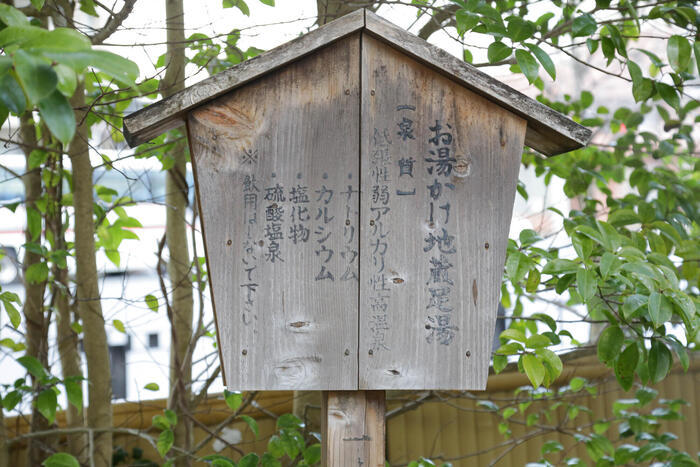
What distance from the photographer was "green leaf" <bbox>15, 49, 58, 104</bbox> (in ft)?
2.66

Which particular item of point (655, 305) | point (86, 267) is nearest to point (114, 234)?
point (86, 267)

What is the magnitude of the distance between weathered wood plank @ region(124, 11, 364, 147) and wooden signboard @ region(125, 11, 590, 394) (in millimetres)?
10

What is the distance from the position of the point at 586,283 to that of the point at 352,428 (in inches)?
22.8

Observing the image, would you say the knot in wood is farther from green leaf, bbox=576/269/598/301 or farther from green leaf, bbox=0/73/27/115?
green leaf, bbox=0/73/27/115

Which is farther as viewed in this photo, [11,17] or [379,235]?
[379,235]

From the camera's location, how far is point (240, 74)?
4.33ft

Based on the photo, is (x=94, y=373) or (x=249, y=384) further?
(x=94, y=373)

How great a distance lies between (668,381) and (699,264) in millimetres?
1202

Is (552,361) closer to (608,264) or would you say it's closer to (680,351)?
(608,264)

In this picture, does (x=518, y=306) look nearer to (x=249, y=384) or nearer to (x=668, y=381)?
(x=668, y=381)

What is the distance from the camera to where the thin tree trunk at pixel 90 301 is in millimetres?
2176

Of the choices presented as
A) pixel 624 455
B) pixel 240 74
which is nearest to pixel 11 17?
pixel 240 74

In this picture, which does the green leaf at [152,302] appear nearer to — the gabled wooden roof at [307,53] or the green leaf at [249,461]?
the green leaf at [249,461]

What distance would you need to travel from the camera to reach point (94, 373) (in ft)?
7.45
